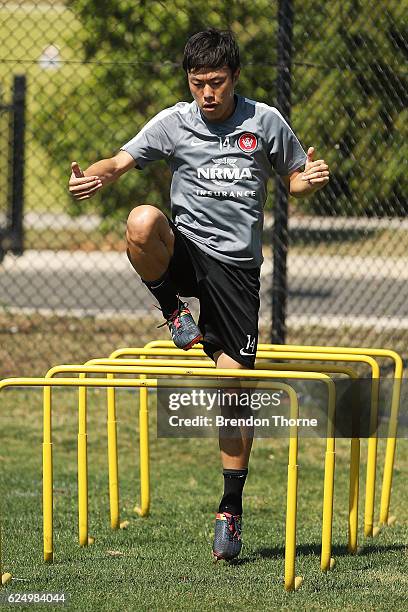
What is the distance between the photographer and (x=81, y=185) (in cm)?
491

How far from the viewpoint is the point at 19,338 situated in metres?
10.2

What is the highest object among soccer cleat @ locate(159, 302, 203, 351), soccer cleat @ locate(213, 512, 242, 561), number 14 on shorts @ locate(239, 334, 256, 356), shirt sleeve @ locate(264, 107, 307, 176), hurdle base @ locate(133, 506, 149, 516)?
shirt sleeve @ locate(264, 107, 307, 176)

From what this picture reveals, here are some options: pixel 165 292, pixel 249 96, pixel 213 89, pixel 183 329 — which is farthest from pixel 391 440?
pixel 249 96

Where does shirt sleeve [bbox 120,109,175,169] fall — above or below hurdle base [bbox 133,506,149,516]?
above

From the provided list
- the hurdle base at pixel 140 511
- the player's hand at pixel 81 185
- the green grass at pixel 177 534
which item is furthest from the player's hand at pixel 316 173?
the hurdle base at pixel 140 511

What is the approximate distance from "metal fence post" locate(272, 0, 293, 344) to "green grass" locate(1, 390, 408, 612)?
0.84m

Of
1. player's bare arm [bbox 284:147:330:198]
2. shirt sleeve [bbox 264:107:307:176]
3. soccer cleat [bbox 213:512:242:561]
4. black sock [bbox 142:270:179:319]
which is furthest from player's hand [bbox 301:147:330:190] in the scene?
soccer cleat [bbox 213:512:242:561]

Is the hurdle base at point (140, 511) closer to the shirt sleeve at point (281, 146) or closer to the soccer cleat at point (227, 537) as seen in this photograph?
the soccer cleat at point (227, 537)

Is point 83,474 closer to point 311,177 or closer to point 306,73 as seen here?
point 311,177

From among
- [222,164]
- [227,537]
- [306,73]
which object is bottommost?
[227,537]

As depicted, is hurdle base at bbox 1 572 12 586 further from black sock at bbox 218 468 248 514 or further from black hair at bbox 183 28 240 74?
black hair at bbox 183 28 240 74

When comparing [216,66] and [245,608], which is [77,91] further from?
[245,608]

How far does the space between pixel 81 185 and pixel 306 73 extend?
4.56 metres

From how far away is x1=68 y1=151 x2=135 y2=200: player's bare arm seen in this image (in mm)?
4910
